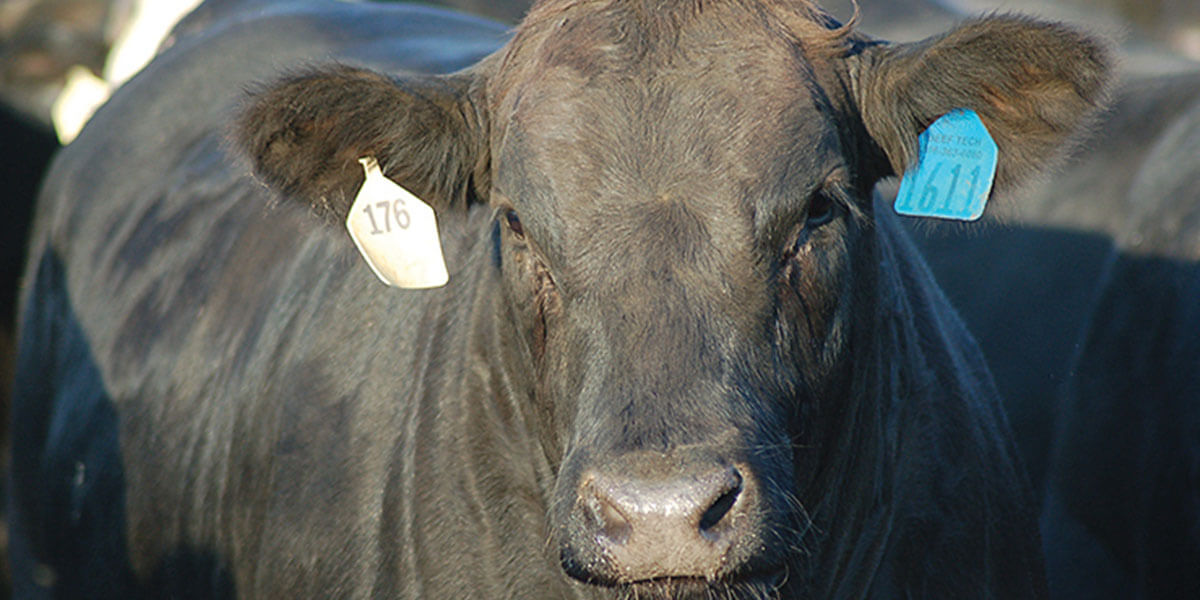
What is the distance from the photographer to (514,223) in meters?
2.96

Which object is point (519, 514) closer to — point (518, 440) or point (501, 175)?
point (518, 440)

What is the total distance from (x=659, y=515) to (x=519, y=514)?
851 mm

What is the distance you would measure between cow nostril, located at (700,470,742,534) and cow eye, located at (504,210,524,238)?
0.75m

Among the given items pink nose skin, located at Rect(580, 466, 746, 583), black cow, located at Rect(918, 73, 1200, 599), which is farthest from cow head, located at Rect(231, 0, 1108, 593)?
black cow, located at Rect(918, 73, 1200, 599)

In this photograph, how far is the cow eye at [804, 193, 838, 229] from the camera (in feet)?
9.25

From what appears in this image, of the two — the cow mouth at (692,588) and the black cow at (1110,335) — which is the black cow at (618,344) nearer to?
the cow mouth at (692,588)

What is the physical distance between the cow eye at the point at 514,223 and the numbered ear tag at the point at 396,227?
9.9 inches

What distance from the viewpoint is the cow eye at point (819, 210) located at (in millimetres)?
2818

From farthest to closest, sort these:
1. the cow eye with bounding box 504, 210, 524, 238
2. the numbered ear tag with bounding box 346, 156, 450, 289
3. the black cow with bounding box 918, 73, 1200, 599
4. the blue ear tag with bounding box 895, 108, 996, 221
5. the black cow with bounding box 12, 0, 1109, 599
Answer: the black cow with bounding box 918, 73, 1200, 599, the numbered ear tag with bounding box 346, 156, 450, 289, the blue ear tag with bounding box 895, 108, 996, 221, the cow eye with bounding box 504, 210, 524, 238, the black cow with bounding box 12, 0, 1109, 599

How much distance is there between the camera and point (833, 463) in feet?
10.2

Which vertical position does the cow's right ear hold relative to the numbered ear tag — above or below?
above

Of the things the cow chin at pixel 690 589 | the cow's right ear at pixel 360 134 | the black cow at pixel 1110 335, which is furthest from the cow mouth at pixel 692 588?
the black cow at pixel 1110 335

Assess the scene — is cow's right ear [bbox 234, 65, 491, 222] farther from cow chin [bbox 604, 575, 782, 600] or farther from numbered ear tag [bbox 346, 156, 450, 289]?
cow chin [bbox 604, 575, 782, 600]

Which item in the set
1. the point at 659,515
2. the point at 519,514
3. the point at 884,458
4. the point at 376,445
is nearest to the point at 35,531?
the point at 376,445
